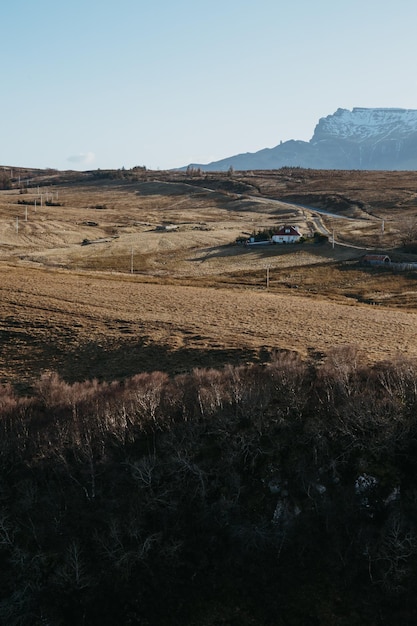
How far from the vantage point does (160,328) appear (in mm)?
40906

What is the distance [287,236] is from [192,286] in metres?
38.5

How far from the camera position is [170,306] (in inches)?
1924

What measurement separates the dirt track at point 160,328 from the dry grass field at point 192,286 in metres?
0.14

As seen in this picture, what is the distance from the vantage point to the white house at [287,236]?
9700 centimetres

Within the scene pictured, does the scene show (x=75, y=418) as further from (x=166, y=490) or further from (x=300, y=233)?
(x=300, y=233)

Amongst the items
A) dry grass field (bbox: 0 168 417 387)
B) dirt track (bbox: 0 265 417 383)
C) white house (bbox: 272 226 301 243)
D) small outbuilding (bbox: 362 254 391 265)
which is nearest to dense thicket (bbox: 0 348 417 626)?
dirt track (bbox: 0 265 417 383)

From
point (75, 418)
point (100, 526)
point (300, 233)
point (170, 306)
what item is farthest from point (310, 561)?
point (300, 233)

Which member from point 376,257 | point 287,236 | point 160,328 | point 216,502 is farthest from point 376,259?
point 216,502

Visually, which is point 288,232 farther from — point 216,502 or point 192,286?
point 216,502

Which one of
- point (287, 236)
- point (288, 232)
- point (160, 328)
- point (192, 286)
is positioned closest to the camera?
point (160, 328)

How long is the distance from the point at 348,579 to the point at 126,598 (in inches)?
343

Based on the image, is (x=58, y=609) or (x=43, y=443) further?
(x=43, y=443)

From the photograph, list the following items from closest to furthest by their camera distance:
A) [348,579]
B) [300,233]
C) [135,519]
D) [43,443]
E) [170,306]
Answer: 1. [348,579]
2. [135,519]
3. [43,443]
4. [170,306]
5. [300,233]

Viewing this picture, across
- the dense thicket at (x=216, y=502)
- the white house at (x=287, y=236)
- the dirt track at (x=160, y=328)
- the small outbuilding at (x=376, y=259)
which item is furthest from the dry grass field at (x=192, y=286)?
the dense thicket at (x=216, y=502)
